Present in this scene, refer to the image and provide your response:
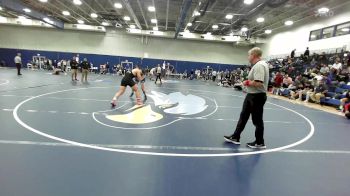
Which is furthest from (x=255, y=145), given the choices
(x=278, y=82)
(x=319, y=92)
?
(x=278, y=82)

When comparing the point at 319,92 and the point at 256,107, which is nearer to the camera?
the point at 256,107

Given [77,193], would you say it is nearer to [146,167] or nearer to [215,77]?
[146,167]

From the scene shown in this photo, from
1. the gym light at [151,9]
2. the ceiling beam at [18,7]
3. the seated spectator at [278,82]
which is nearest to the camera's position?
the seated spectator at [278,82]

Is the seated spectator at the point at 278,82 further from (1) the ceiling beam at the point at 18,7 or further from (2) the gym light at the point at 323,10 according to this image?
(1) the ceiling beam at the point at 18,7

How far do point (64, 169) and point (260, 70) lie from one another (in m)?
3.55

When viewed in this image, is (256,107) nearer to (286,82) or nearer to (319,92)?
(319,92)

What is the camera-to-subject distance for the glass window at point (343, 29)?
19147 mm

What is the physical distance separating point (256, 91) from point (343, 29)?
19.0 m

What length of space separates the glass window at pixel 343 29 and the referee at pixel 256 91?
18.4 metres

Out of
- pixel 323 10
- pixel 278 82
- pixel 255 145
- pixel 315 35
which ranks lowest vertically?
pixel 255 145

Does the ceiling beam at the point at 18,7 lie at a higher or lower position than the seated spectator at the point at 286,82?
higher

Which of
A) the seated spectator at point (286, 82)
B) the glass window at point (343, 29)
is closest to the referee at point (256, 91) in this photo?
the seated spectator at point (286, 82)

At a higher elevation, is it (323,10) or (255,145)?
(323,10)

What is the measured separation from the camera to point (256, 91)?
4.92 meters
